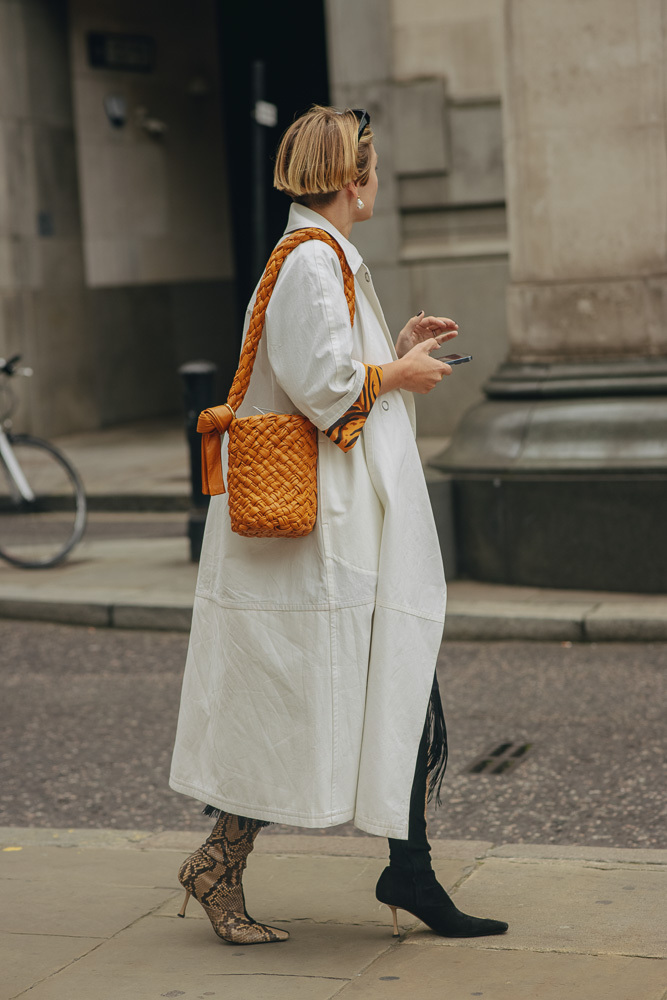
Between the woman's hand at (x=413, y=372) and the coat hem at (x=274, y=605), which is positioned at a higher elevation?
the woman's hand at (x=413, y=372)

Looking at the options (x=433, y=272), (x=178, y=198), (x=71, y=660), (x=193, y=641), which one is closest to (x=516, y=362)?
(x=71, y=660)

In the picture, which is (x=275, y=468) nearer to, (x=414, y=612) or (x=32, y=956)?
(x=414, y=612)

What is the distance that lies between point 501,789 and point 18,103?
38.8 ft

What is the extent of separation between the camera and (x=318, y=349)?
3133 millimetres

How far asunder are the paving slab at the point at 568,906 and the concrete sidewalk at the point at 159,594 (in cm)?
297

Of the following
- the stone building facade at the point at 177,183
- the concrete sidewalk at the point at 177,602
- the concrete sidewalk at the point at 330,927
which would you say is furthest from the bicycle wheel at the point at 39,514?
the stone building facade at the point at 177,183

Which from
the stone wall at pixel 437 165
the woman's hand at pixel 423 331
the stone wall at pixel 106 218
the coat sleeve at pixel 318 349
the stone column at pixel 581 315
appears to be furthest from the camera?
the stone wall at pixel 106 218

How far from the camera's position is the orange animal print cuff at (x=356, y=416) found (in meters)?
3.16

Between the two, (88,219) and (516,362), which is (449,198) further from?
(516,362)

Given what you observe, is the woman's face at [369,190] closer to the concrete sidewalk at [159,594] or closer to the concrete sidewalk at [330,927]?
the concrete sidewalk at [330,927]

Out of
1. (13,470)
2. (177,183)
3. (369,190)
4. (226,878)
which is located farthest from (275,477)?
(177,183)

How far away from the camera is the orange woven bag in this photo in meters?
3.16

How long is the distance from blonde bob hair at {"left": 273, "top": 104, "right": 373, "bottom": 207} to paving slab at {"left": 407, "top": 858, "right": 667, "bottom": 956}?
5.73 feet

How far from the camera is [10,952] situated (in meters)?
3.42
